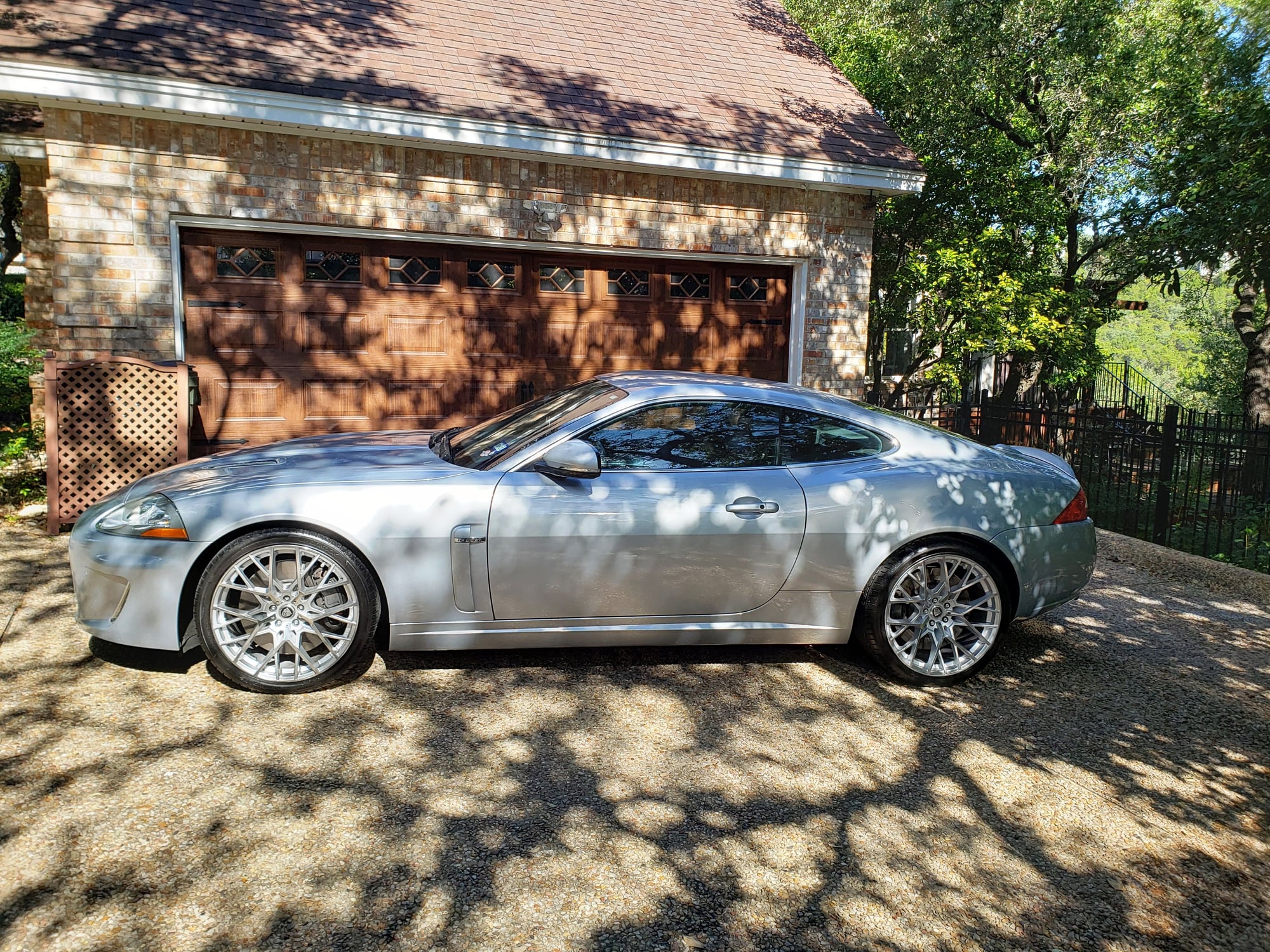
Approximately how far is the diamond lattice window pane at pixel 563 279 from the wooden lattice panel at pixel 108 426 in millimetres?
3529

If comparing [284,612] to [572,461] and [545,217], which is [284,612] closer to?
[572,461]

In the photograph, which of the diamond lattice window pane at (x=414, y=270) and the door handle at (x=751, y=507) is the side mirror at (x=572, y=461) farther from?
the diamond lattice window pane at (x=414, y=270)

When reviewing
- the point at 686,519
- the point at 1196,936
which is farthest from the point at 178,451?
the point at 1196,936

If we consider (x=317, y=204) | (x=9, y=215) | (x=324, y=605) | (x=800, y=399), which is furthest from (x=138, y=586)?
(x=9, y=215)

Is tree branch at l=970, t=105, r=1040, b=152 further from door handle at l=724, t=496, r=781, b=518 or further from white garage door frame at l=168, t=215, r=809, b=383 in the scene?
door handle at l=724, t=496, r=781, b=518

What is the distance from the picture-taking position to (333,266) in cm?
866

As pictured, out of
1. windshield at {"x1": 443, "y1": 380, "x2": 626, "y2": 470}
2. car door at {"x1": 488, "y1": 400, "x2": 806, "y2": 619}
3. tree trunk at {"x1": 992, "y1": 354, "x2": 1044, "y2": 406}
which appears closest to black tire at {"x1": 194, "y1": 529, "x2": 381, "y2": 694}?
car door at {"x1": 488, "y1": 400, "x2": 806, "y2": 619}

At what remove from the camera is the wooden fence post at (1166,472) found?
8.05 meters

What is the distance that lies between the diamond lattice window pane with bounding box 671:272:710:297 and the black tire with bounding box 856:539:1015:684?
→ 19.5 ft

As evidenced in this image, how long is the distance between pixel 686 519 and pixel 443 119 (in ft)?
18.4

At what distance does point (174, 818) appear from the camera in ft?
10.1

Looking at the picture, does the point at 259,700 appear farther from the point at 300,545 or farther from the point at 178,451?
the point at 178,451

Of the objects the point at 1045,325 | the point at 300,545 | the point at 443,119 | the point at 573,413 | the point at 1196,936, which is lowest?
the point at 1196,936

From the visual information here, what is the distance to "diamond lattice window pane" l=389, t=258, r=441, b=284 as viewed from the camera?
349 inches
